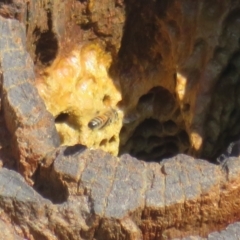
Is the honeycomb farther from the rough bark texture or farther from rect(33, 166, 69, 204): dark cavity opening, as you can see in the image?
rect(33, 166, 69, 204): dark cavity opening

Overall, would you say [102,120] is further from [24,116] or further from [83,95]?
[24,116]

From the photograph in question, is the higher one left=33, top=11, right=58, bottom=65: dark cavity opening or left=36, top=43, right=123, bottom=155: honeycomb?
left=33, top=11, right=58, bottom=65: dark cavity opening

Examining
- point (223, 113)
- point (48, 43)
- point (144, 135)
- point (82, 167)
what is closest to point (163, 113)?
point (144, 135)

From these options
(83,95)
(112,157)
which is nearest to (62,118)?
(83,95)

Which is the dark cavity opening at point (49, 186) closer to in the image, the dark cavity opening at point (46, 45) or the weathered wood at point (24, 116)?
the weathered wood at point (24, 116)

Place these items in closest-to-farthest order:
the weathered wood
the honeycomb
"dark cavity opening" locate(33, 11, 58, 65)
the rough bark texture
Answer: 1. the rough bark texture
2. the weathered wood
3. "dark cavity opening" locate(33, 11, 58, 65)
4. the honeycomb

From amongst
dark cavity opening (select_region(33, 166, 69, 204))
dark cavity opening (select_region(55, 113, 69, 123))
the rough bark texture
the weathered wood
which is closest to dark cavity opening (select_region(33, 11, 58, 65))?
the rough bark texture
